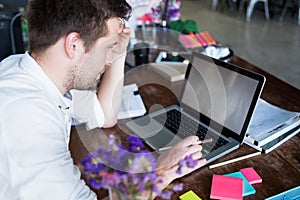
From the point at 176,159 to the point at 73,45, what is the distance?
41cm

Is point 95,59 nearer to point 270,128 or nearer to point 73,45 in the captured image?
point 73,45

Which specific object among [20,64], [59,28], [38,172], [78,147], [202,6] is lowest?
[202,6]

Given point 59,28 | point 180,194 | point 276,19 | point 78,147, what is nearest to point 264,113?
point 180,194

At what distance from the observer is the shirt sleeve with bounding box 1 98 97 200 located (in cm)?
73

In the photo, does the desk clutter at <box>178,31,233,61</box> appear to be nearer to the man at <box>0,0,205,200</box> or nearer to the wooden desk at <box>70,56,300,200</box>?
the wooden desk at <box>70,56,300,200</box>

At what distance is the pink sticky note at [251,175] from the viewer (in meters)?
0.96

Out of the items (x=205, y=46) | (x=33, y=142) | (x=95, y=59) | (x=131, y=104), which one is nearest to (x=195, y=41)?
(x=205, y=46)

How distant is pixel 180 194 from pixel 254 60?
146 inches

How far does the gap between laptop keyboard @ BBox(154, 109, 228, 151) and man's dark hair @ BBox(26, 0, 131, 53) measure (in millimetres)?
473

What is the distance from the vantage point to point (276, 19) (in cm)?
641

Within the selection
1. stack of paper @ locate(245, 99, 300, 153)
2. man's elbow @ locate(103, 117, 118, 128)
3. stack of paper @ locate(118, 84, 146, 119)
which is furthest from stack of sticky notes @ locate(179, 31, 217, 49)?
man's elbow @ locate(103, 117, 118, 128)

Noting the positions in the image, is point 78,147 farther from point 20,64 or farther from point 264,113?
point 264,113

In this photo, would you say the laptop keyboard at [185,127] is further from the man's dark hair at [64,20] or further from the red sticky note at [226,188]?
the man's dark hair at [64,20]

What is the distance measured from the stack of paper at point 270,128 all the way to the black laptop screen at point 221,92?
0.22 feet
